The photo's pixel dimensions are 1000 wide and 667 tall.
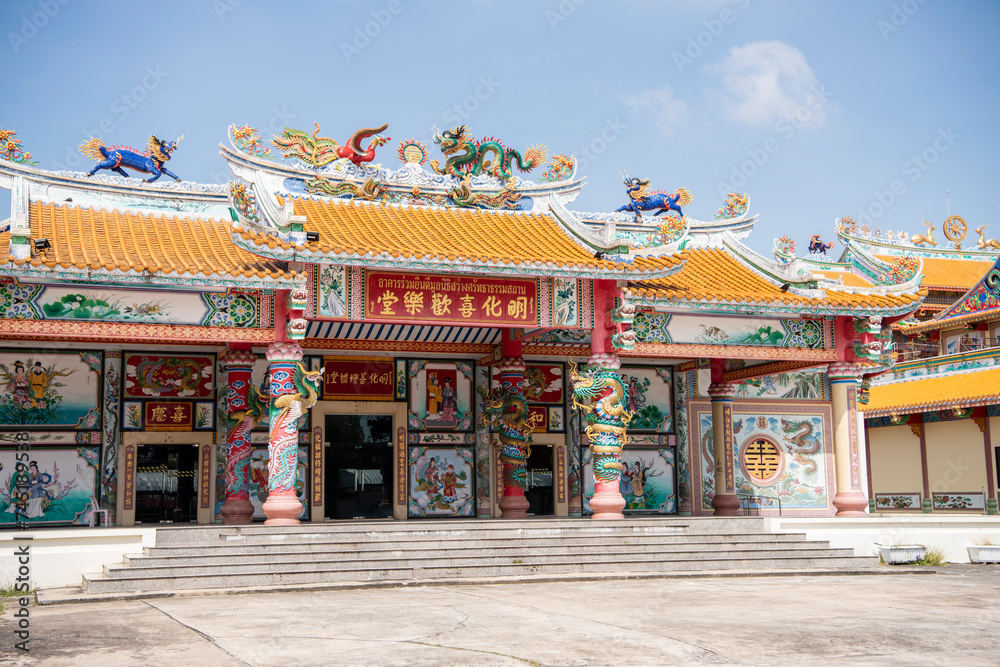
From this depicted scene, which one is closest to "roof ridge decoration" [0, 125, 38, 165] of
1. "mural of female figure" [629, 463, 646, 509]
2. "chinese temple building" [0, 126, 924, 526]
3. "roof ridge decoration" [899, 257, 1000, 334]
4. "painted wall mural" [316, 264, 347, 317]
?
"chinese temple building" [0, 126, 924, 526]

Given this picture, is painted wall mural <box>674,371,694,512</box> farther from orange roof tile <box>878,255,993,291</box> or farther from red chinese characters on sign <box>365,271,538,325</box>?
orange roof tile <box>878,255,993,291</box>

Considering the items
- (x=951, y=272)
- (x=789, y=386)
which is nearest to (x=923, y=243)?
(x=951, y=272)

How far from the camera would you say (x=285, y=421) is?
14.0m

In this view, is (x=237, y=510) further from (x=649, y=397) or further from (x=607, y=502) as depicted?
(x=649, y=397)

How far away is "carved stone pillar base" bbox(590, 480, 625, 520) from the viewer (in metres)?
15.1

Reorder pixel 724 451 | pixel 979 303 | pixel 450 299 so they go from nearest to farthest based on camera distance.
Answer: pixel 450 299
pixel 724 451
pixel 979 303

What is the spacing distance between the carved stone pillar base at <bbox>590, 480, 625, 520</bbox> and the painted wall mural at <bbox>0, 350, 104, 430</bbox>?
8160 mm

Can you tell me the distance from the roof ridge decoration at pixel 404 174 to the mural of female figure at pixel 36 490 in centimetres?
578

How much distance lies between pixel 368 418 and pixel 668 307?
18.9ft

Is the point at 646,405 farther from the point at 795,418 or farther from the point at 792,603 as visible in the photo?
the point at 792,603

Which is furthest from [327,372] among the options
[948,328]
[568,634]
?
[948,328]

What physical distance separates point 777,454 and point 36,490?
13248mm

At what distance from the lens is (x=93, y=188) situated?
645 inches

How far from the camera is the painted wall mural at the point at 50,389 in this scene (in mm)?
15766
